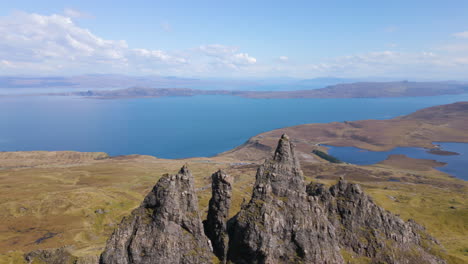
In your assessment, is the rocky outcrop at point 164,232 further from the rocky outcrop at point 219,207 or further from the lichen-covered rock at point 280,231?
the lichen-covered rock at point 280,231

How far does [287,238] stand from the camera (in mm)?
29938

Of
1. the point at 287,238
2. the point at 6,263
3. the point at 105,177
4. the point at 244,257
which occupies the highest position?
the point at 287,238

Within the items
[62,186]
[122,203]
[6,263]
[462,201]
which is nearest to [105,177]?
[62,186]

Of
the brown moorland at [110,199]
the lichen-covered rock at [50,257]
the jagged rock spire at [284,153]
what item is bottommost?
the brown moorland at [110,199]

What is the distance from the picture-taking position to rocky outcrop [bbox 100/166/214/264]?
27.9 m

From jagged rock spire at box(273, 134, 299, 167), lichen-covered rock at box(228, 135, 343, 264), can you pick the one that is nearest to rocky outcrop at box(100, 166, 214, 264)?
lichen-covered rock at box(228, 135, 343, 264)

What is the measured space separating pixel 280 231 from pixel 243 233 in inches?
154

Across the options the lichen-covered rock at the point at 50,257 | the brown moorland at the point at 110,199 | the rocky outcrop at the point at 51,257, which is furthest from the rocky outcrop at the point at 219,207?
the brown moorland at the point at 110,199

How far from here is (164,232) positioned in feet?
94.2

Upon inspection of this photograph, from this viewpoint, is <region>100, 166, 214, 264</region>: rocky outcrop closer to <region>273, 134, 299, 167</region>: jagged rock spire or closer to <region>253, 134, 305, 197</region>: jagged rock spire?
<region>253, 134, 305, 197</region>: jagged rock spire

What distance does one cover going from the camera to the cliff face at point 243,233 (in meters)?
28.5

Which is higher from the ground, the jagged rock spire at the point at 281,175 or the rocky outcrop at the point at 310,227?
the jagged rock spire at the point at 281,175

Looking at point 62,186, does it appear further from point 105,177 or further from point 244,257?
point 244,257

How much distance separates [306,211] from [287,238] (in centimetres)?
386
